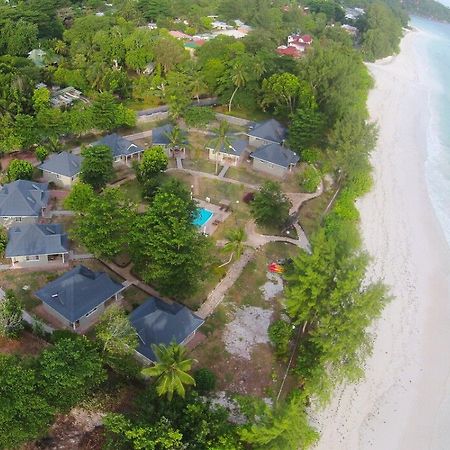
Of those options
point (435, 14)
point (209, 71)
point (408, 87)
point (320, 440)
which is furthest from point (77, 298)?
point (435, 14)

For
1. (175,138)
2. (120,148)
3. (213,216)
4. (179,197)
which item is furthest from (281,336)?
(120,148)

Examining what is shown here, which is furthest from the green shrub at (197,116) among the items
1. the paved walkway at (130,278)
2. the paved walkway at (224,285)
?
the paved walkway at (130,278)

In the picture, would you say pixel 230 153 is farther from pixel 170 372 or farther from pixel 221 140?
pixel 170 372

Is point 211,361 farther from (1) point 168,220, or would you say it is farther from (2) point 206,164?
(2) point 206,164

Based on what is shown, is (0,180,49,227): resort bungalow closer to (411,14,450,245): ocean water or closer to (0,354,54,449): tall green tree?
(0,354,54,449): tall green tree

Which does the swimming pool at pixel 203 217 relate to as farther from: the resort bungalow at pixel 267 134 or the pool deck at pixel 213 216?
the resort bungalow at pixel 267 134
